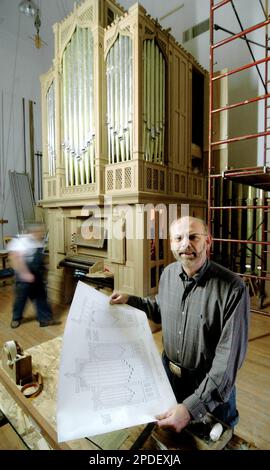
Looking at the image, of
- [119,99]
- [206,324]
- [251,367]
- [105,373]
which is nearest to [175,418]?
[105,373]

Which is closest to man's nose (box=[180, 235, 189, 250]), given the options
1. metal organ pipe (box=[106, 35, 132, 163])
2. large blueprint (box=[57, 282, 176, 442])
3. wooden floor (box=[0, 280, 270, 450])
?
large blueprint (box=[57, 282, 176, 442])

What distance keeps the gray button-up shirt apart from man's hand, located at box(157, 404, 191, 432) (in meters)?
0.04

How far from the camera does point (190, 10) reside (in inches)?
191

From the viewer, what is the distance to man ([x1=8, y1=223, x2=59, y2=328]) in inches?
127

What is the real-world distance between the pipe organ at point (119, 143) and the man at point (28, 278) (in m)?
0.70

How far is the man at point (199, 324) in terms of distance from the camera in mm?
895

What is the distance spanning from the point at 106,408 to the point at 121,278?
103 inches

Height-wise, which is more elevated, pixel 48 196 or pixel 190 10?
pixel 190 10

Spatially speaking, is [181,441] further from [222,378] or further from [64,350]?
[64,350]

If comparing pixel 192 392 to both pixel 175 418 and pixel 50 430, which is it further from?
pixel 50 430

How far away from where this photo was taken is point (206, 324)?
3.54 feet

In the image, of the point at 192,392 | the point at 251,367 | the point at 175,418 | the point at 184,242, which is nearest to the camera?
the point at 175,418

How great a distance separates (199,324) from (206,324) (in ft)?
0.13
